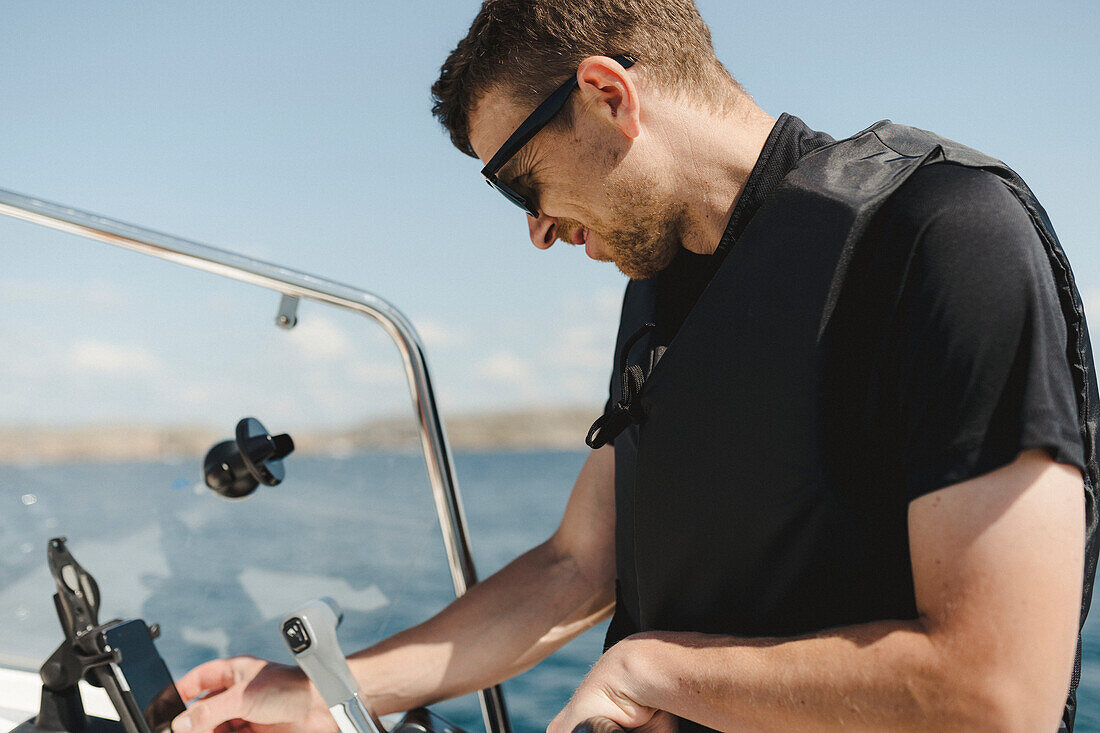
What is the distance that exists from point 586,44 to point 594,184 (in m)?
0.20

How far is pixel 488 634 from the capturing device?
1.60 metres

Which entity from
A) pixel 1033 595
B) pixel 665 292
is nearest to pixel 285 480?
pixel 665 292

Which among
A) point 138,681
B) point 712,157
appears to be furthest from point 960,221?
point 138,681

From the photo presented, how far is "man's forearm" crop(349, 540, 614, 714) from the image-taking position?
1.55 metres

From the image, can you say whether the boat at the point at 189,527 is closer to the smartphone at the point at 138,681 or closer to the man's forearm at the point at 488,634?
the smartphone at the point at 138,681

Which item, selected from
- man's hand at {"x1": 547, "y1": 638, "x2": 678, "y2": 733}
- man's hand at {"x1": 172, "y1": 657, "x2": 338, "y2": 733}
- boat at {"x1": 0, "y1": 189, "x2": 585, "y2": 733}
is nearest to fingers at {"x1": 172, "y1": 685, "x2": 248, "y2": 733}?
man's hand at {"x1": 172, "y1": 657, "x2": 338, "y2": 733}

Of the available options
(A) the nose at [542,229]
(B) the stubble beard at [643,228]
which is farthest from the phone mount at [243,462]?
(B) the stubble beard at [643,228]

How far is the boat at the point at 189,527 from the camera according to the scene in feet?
4.58

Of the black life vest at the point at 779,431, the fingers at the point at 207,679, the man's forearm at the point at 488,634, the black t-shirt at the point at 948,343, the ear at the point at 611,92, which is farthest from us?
the man's forearm at the point at 488,634

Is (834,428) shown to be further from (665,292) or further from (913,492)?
(665,292)

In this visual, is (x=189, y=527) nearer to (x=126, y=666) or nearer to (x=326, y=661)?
→ (x=126, y=666)

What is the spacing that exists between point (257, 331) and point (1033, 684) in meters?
1.33

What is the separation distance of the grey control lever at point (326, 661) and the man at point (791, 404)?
176 mm

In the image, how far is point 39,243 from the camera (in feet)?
4.46
